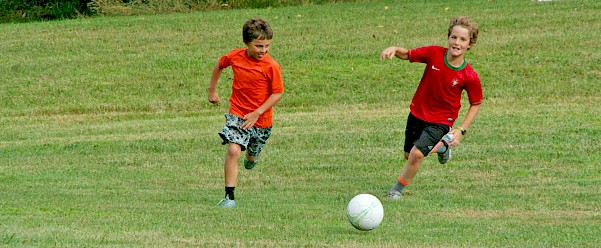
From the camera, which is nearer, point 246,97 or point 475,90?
point 246,97

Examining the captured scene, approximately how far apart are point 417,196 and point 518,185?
1082mm

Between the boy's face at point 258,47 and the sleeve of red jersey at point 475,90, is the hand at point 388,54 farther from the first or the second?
the boy's face at point 258,47

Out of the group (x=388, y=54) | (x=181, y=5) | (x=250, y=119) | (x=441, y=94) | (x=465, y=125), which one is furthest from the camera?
(x=181, y=5)

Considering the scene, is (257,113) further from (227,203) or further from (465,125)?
(465,125)

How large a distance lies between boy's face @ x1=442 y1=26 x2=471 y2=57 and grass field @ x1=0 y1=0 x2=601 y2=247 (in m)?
1.24

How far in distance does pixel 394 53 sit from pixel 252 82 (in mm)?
1148

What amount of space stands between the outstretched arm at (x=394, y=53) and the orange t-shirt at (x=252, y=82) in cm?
86

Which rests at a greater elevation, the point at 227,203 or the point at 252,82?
the point at 252,82

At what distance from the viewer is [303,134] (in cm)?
1359

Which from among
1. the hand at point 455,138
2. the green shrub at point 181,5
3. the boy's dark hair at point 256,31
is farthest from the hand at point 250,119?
the green shrub at point 181,5

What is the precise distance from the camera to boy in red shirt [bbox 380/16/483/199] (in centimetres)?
912

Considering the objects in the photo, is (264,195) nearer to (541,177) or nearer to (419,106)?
(419,106)

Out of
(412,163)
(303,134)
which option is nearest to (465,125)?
(412,163)

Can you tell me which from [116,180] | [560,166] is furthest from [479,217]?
[116,180]
